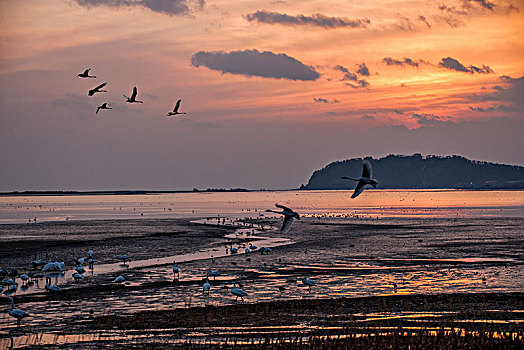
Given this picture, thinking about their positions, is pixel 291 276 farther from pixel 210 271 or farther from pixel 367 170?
pixel 367 170

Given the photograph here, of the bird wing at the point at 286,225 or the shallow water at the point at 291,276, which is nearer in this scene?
the bird wing at the point at 286,225

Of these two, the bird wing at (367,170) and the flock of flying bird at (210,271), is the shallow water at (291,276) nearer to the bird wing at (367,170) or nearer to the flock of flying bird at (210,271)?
the flock of flying bird at (210,271)

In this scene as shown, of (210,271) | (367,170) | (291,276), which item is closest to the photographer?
(367,170)

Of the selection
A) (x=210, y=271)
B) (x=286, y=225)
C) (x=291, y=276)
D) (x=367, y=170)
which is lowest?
(x=291, y=276)

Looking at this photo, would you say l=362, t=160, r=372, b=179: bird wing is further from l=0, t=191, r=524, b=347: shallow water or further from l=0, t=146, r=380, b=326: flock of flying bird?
l=0, t=191, r=524, b=347: shallow water

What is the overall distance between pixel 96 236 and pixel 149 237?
5.82 meters

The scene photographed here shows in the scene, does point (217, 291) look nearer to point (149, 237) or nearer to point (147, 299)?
point (147, 299)

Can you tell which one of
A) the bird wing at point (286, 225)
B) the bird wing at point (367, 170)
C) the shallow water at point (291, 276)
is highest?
the bird wing at point (367, 170)

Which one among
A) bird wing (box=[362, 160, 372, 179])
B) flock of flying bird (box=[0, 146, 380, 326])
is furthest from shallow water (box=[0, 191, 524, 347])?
bird wing (box=[362, 160, 372, 179])

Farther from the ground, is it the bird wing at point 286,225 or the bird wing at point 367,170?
the bird wing at point 367,170

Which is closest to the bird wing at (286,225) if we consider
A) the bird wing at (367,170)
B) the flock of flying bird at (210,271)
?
the flock of flying bird at (210,271)

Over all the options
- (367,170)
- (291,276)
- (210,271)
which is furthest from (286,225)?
(291,276)

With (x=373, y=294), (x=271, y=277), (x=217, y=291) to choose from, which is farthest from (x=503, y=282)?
(x=217, y=291)

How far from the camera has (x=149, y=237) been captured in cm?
6488
